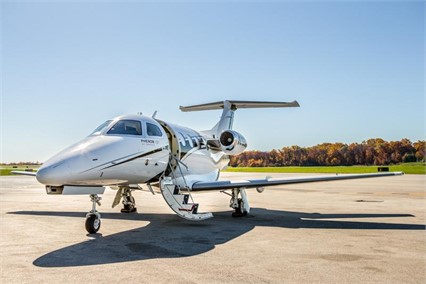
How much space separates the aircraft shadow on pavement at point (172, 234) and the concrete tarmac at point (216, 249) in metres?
0.02

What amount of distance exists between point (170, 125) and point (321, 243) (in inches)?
264

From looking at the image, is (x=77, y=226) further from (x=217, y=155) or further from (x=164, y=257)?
(x=217, y=155)

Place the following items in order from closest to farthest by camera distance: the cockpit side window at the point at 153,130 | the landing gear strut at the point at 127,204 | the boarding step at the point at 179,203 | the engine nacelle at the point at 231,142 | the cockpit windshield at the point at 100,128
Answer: the cockpit windshield at the point at 100,128 → the boarding step at the point at 179,203 → the cockpit side window at the point at 153,130 → the landing gear strut at the point at 127,204 → the engine nacelle at the point at 231,142

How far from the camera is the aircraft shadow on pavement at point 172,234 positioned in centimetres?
665

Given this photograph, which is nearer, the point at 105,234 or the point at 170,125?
the point at 105,234

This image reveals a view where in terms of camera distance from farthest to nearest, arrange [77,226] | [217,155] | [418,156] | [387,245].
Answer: [418,156] < [217,155] < [77,226] < [387,245]

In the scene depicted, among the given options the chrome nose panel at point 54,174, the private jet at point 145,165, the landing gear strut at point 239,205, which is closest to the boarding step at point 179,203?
the private jet at point 145,165

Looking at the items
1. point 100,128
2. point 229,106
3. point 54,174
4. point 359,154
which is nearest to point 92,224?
point 54,174

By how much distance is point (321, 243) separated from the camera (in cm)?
783

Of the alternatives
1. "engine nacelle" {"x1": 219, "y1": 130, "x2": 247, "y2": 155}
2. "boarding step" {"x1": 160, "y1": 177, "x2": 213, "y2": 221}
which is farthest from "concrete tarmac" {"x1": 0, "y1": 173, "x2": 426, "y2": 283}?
"engine nacelle" {"x1": 219, "y1": 130, "x2": 247, "y2": 155}

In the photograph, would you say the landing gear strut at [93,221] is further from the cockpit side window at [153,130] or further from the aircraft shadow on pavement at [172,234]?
the cockpit side window at [153,130]

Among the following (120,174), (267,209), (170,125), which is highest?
(170,125)

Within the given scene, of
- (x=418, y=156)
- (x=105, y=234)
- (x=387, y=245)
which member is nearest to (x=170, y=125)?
(x=105, y=234)

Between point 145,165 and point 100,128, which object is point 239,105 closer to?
point 145,165
